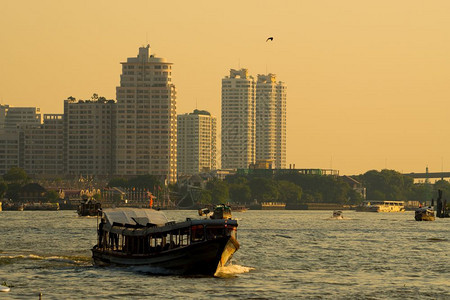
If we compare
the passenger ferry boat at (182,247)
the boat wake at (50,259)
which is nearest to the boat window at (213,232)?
the passenger ferry boat at (182,247)

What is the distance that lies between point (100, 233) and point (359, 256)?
29.4 meters

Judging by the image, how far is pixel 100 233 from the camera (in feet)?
300

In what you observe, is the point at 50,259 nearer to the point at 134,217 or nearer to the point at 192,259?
the point at 134,217

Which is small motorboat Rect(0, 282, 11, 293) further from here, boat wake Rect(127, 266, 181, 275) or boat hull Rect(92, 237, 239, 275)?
boat hull Rect(92, 237, 239, 275)

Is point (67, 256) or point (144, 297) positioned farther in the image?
point (67, 256)

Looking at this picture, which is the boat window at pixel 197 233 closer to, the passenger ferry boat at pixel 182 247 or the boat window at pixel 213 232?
the passenger ferry boat at pixel 182 247

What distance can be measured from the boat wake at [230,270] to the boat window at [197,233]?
2.83 metres

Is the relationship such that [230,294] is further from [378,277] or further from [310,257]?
[310,257]

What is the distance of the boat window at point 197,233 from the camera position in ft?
257

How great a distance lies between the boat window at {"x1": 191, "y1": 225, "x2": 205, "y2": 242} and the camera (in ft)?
257

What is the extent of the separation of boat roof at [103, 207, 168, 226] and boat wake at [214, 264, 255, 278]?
7.93 metres

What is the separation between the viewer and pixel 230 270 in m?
83.6

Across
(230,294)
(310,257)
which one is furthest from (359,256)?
(230,294)

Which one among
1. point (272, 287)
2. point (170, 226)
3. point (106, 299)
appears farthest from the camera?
point (170, 226)
